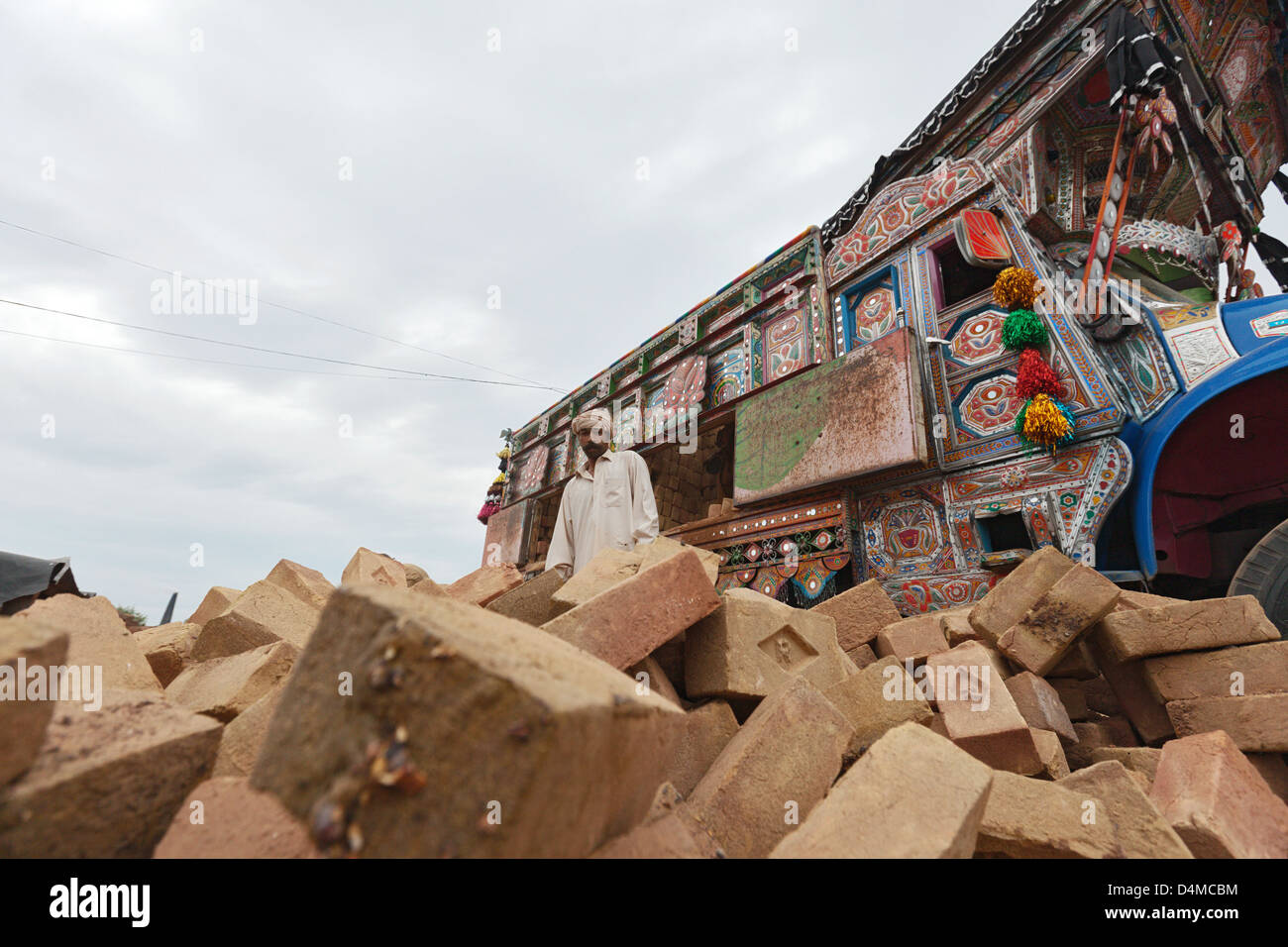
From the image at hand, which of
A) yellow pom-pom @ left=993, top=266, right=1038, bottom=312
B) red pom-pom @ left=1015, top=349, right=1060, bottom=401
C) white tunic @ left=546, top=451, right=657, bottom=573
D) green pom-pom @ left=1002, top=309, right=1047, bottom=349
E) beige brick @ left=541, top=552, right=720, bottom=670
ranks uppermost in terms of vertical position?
yellow pom-pom @ left=993, top=266, right=1038, bottom=312

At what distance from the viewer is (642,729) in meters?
0.91

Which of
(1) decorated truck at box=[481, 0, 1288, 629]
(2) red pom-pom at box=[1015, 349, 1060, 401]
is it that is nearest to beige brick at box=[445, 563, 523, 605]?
(1) decorated truck at box=[481, 0, 1288, 629]

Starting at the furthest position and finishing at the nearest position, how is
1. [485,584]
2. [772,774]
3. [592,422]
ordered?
1. [592,422]
2. [485,584]
3. [772,774]

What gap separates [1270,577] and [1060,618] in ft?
5.39

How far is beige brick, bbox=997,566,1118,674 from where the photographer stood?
8.06 feet

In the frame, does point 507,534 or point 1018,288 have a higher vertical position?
point 1018,288

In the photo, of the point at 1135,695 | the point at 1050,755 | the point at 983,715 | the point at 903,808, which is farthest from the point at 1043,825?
the point at 1135,695

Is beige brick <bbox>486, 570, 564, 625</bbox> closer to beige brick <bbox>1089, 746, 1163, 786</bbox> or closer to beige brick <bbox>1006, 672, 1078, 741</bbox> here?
beige brick <bbox>1006, 672, 1078, 741</bbox>

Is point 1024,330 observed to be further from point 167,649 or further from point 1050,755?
point 167,649

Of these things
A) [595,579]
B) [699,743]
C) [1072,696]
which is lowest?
[1072,696]

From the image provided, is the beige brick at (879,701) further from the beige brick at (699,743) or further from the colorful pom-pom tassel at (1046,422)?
the colorful pom-pom tassel at (1046,422)

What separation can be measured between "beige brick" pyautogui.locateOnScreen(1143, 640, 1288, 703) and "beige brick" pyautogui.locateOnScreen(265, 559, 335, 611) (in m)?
3.86
